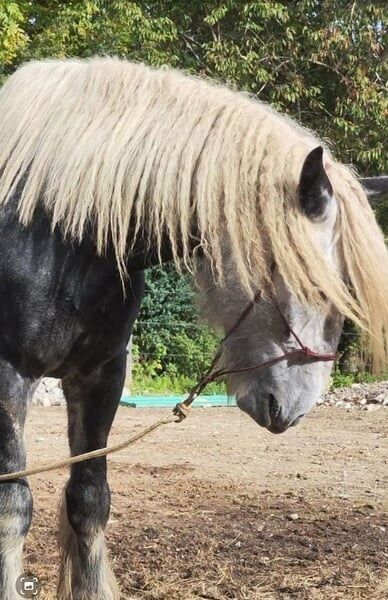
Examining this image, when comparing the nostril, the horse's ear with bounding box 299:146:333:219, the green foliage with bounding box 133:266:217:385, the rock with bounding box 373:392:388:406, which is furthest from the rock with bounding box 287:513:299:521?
the green foliage with bounding box 133:266:217:385

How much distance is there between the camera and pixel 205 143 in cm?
252

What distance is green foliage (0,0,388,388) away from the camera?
11.1 metres

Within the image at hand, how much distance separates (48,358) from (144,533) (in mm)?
1725

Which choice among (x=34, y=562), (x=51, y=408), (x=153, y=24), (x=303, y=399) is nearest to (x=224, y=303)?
(x=303, y=399)

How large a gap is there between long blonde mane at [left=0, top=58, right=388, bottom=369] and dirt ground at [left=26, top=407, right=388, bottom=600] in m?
1.29

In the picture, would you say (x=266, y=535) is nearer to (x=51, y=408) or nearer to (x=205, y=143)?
(x=205, y=143)

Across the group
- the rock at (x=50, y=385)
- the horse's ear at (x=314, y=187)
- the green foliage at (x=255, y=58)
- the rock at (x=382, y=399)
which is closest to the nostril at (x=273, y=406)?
the horse's ear at (x=314, y=187)

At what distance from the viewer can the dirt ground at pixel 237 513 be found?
132 inches

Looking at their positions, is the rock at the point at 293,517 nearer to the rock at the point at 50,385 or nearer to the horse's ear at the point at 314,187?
the horse's ear at the point at 314,187

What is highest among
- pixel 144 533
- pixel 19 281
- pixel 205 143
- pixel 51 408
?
pixel 205 143

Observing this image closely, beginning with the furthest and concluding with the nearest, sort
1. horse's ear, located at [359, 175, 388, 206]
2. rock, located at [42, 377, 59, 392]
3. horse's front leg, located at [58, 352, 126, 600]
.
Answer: rock, located at [42, 377, 59, 392] < horse's front leg, located at [58, 352, 126, 600] < horse's ear, located at [359, 175, 388, 206]

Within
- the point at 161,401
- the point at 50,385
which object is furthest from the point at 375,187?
the point at 50,385

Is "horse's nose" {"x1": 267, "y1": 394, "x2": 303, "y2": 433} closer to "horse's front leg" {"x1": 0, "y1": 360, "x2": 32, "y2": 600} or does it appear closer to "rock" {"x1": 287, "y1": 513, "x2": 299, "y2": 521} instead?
"horse's front leg" {"x1": 0, "y1": 360, "x2": 32, "y2": 600}

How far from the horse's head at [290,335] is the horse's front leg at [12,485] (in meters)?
0.69
